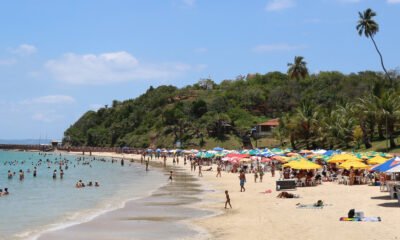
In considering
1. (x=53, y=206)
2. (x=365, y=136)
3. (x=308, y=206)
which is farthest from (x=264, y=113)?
(x=308, y=206)

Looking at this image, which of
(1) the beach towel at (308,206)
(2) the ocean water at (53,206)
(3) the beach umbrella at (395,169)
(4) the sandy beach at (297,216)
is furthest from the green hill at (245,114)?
(1) the beach towel at (308,206)

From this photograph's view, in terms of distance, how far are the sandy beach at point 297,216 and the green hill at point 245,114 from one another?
28060 millimetres

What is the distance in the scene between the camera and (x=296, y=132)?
6344cm

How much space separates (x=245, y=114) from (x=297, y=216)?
280ft

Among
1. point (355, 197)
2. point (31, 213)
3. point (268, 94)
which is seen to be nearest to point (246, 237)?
point (355, 197)

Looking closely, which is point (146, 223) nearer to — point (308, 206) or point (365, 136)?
point (308, 206)

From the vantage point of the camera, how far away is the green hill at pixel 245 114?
60.2 meters

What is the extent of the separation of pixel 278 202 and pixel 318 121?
1563 inches

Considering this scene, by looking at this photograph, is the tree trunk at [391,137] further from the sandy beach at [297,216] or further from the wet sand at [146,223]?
the wet sand at [146,223]

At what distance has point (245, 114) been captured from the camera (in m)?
104

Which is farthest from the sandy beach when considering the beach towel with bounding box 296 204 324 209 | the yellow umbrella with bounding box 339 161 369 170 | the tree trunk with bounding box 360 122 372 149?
the tree trunk with bounding box 360 122 372 149

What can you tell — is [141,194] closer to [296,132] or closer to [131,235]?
[131,235]

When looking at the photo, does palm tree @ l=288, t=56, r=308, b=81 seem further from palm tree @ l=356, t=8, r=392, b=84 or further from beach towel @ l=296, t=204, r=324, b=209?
beach towel @ l=296, t=204, r=324, b=209

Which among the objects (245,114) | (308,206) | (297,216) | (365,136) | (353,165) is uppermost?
(245,114)
